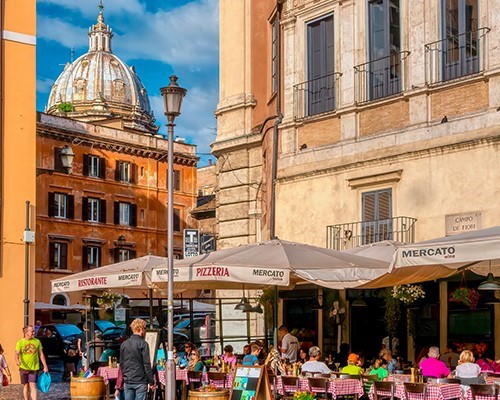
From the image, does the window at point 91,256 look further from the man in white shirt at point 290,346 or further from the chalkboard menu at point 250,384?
the chalkboard menu at point 250,384

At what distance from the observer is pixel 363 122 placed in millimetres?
22766

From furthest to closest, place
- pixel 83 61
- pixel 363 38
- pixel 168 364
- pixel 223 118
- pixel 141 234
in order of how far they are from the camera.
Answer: pixel 83 61
pixel 141 234
pixel 223 118
pixel 363 38
pixel 168 364

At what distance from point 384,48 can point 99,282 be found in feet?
26.3

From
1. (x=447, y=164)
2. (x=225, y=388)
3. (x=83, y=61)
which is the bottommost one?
(x=225, y=388)

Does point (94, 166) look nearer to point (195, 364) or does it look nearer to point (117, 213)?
point (117, 213)

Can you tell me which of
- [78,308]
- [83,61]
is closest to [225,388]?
[78,308]

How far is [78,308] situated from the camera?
55.8 metres

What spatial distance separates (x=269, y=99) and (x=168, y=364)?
1195 cm

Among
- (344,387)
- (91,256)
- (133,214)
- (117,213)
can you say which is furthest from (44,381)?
(133,214)

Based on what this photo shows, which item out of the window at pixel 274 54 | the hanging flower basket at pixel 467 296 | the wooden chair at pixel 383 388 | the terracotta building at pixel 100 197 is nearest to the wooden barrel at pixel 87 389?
the wooden chair at pixel 383 388

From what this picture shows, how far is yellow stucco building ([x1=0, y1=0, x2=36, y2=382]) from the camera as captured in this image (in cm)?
2255

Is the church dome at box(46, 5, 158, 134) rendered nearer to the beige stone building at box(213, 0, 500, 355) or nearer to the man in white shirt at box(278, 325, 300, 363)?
the beige stone building at box(213, 0, 500, 355)

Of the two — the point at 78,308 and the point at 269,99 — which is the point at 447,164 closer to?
the point at 269,99

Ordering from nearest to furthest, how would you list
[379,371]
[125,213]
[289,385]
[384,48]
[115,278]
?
[379,371] → [289,385] → [115,278] → [384,48] → [125,213]
